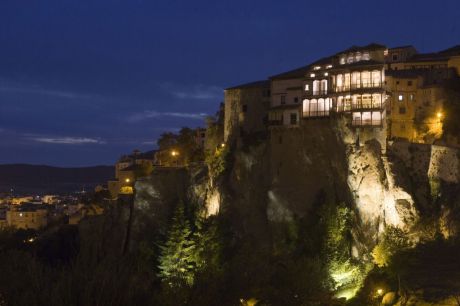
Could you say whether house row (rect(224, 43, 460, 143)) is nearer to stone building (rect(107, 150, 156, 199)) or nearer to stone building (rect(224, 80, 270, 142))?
stone building (rect(224, 80, 270, 142))

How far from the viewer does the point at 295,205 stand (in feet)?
194

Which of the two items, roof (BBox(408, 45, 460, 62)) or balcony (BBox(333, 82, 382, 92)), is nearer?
balcony (BBox(333, 82, 382, 92))

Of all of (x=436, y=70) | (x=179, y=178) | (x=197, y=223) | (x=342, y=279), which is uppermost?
(x=436, y=70)

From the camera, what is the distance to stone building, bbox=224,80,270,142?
6800 centimetres

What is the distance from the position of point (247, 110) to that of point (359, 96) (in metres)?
15.0

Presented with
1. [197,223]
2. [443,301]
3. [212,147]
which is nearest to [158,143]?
[212,147]

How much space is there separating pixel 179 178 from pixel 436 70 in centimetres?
3242

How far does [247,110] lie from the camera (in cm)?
6875

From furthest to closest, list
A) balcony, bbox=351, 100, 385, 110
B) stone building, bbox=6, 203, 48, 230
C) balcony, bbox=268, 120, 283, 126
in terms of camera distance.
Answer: stone building, bbox=6, 203, 48, 230 < balcony, bbox=268, 120, 283, 126 < balcony, bbox=351, 100, 385, 110

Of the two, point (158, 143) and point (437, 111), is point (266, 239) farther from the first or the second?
point (158, 143)

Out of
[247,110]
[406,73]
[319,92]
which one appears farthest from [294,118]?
[406,73]

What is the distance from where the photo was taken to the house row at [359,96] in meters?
58.2

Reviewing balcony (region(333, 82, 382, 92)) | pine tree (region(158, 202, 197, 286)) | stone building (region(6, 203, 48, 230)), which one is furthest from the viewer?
stone building (region(6, 203, 48, 230))

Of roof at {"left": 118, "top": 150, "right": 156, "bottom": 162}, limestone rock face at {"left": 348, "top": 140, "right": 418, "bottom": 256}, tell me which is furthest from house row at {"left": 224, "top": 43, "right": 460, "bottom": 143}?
roof at {"left": 118, "top": 150, "right": 156, "bottom": 162}
